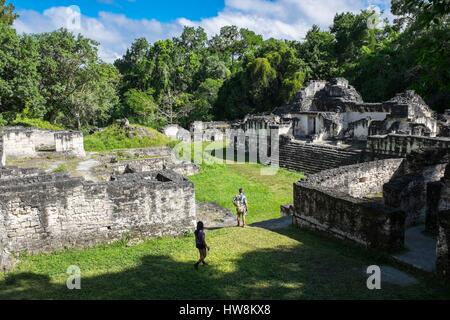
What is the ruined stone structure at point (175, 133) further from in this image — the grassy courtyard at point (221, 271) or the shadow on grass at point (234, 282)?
the shadow on grass at point (234, 282)

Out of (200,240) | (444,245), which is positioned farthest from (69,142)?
(444,245)

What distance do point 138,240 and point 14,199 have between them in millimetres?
2975

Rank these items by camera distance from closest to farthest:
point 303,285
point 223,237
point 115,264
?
point 303,285 → point 115,264 → point 223,237

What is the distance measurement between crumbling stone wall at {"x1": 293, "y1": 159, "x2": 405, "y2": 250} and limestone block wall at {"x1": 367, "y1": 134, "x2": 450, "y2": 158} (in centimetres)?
620

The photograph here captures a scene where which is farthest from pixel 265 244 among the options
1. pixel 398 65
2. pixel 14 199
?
pixel 398 65

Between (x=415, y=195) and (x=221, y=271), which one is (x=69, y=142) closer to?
→ (x=221, y=271)

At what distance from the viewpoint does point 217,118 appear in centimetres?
4950

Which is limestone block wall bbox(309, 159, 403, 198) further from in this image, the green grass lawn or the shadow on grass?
the shadow on grass

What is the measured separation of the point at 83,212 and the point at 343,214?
6.22 m

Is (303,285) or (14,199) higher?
(14,199)

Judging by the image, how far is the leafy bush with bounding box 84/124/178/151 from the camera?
2536 cm

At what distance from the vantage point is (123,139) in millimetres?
26062

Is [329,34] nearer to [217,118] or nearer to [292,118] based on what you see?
[217,118]

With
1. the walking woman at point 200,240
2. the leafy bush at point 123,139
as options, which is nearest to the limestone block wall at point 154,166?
the leafy bush at point 123,139
